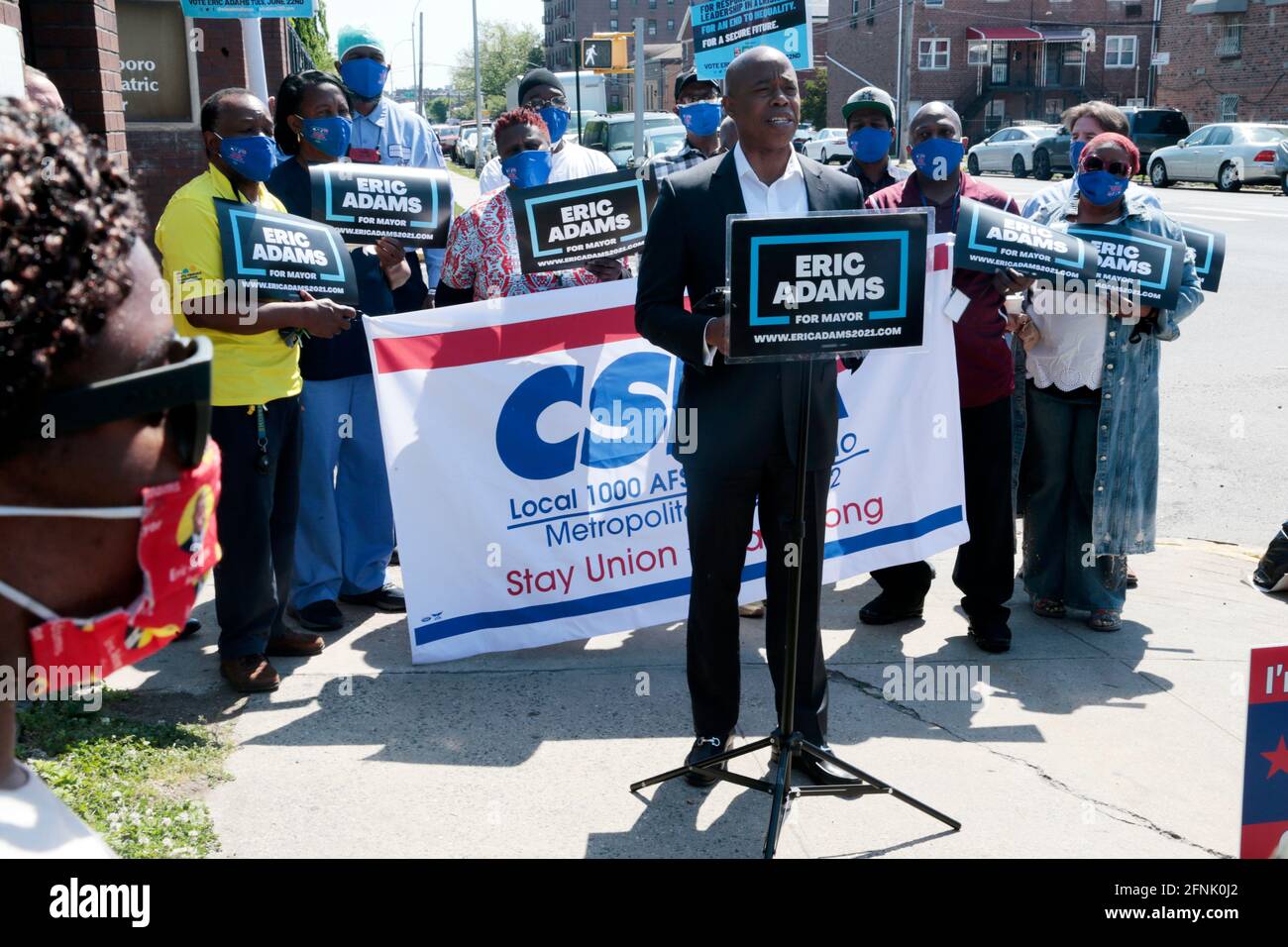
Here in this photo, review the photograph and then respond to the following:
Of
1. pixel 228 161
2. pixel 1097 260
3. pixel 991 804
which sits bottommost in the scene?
pixel 991 804

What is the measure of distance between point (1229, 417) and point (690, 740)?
6.38 m

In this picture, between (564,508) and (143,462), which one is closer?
(143,462)

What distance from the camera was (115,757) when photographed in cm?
412

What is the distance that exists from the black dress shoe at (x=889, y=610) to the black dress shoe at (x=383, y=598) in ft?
6.89

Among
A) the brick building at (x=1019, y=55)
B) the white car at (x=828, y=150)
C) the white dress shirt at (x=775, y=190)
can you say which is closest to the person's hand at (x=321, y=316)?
the white dress shirt at (x=775, y=190)

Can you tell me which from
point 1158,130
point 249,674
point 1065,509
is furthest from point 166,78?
point 1158,130

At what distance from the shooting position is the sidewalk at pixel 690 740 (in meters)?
3.79

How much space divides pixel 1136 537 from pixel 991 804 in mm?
1975

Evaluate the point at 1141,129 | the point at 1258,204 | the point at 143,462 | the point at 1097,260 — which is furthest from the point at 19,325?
the point at 1141,129

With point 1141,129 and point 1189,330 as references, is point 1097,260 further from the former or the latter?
point 1141,129

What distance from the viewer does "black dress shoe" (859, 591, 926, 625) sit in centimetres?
566

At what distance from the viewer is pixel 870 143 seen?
6406mm

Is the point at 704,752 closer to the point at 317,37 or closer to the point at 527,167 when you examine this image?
the point at 527,167

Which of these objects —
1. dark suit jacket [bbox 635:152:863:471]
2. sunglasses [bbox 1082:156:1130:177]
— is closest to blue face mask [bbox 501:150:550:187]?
dark suit jacket [bbox 635:152:863:471]
